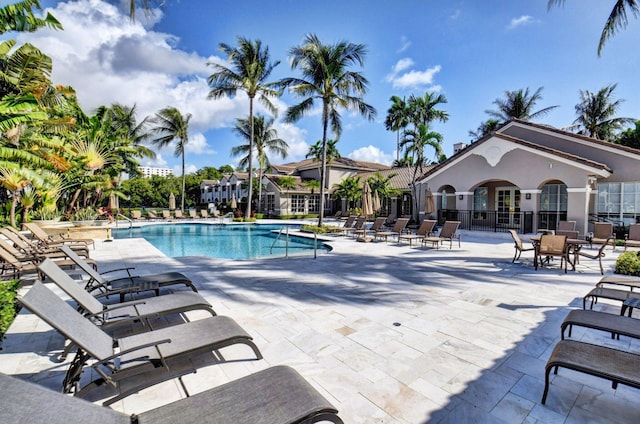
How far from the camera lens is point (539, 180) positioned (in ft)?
53.3

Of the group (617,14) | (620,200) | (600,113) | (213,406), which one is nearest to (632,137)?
(600,113)

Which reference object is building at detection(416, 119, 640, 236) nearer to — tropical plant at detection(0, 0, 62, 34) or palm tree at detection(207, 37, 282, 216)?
palm tree at detection(207, 37, 282, 216)

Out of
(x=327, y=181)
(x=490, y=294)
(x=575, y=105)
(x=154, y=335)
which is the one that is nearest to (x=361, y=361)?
(x=154, y=335)

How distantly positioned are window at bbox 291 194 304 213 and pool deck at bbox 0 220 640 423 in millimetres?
28360

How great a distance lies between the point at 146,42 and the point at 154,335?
14.7m

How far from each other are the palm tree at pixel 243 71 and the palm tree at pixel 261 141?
7358mm

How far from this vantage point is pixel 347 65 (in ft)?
61.0

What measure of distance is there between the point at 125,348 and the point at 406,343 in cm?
317

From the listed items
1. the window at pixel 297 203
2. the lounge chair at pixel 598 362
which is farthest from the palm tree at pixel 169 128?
the lounge chair at pixel 598 362

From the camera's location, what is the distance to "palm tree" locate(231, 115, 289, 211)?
34031 mm

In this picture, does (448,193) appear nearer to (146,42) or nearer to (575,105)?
(146,42)

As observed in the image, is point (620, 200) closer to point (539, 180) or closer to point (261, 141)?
point (539, 180)

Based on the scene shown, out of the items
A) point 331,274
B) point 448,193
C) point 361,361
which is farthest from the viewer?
point 448,193

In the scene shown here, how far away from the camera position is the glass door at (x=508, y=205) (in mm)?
19661
